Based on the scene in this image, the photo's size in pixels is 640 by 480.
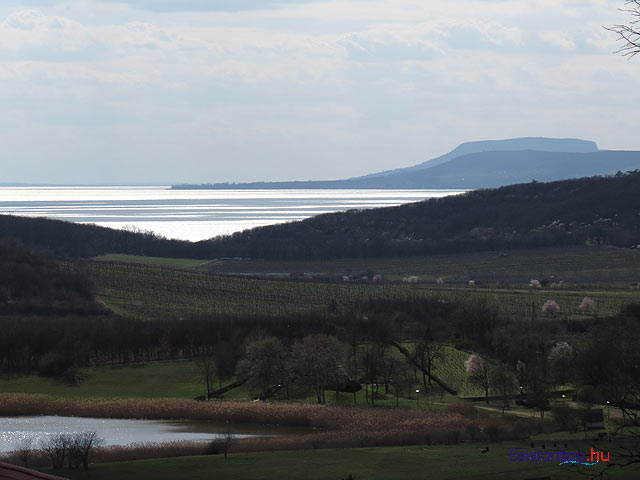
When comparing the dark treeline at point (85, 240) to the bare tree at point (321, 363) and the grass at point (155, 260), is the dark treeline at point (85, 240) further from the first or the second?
the bare tree at point (321, 363)

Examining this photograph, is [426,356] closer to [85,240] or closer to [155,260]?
[155,260]

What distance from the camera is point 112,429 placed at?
5641cm

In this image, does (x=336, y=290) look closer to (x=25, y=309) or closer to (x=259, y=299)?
(x=259, y=299)

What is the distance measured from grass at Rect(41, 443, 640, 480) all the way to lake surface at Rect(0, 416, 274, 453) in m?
9.11

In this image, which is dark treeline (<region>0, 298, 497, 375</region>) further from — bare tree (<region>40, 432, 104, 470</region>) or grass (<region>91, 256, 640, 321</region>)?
bare tree (<region>40, 432, 104, 470</region>)

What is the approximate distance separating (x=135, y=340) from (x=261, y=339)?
564 inches

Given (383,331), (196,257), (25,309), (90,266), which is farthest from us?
(196,257)

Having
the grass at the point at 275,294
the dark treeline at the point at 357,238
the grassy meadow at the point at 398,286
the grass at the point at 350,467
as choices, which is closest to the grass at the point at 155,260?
the grassy meadow at the point at 398,286

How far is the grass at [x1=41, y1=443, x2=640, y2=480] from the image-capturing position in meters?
38.6

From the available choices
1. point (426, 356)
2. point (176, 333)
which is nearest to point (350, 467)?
point (426, 356)

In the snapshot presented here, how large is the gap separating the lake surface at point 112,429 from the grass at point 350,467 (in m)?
9.11

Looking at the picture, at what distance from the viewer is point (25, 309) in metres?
106

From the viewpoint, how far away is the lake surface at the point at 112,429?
52.2 metres

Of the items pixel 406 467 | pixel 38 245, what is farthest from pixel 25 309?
pixel 38 245
